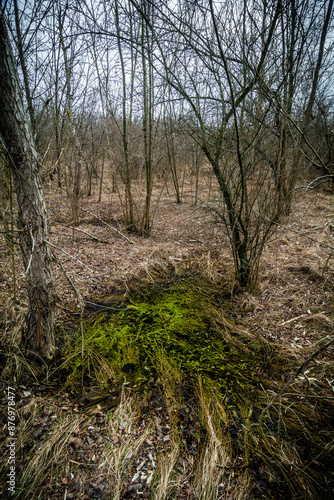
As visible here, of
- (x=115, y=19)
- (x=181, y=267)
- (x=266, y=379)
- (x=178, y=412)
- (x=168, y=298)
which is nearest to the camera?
(x=178, y=412)

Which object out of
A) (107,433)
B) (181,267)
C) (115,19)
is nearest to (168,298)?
(181,267)

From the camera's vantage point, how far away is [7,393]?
85.0 inches

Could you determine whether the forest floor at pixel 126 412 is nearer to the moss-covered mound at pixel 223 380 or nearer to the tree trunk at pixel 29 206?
the moss-covered mound at pixel 223 380

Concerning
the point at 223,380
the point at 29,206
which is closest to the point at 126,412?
the point at 223,380

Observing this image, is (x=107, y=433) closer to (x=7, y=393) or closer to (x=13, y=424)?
(x=13, y=424)

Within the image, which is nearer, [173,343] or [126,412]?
[126,412]

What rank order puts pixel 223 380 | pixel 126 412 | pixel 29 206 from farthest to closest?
1. pixel 223 380
2. pixel 126 412
3. pixel 29 206

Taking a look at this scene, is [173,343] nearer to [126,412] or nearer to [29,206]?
[126,412]

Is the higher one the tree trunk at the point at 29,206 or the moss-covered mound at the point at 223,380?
the tree trunk at the point at 29,206

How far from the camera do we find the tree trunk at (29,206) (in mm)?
1706

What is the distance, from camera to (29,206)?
1.94 metres

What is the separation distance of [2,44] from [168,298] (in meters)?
3.47

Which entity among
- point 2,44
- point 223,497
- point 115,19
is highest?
point 115,19

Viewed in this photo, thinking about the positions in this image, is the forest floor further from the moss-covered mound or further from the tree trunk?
the tree trunk
